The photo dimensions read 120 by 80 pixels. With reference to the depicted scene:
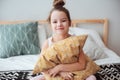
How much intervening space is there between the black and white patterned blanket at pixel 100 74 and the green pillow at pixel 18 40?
23.5 inches

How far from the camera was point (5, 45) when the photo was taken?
2.27 m

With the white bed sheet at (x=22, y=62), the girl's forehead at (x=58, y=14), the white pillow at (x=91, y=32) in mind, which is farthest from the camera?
the white pillow at (x=91, y=32)

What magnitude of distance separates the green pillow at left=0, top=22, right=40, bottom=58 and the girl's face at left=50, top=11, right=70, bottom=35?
931mm

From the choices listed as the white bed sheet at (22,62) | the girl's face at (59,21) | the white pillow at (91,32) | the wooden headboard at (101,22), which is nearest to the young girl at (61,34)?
the girl's face at (59,21)

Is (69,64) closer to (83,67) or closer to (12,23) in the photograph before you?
(83,67)

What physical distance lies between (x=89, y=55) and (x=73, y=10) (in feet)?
2.60

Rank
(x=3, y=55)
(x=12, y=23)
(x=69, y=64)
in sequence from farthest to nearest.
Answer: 1. (x=12, y=23)
2. (x=3, y=55)
3. (x=69, y=64)

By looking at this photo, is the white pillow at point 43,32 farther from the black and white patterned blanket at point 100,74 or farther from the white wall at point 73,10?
the black and white patterned blanket at point 100,74

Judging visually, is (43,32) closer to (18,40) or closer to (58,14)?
(18,40)

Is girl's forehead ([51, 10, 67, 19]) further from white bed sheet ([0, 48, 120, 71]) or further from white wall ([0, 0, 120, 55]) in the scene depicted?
white wall ([0, 0, 120, 55])

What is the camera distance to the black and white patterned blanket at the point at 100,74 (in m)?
1.56

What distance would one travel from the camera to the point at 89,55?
2088 mm

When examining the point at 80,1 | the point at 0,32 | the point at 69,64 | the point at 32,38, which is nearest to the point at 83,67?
the point at 69,64

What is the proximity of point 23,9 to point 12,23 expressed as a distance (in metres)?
0.22
